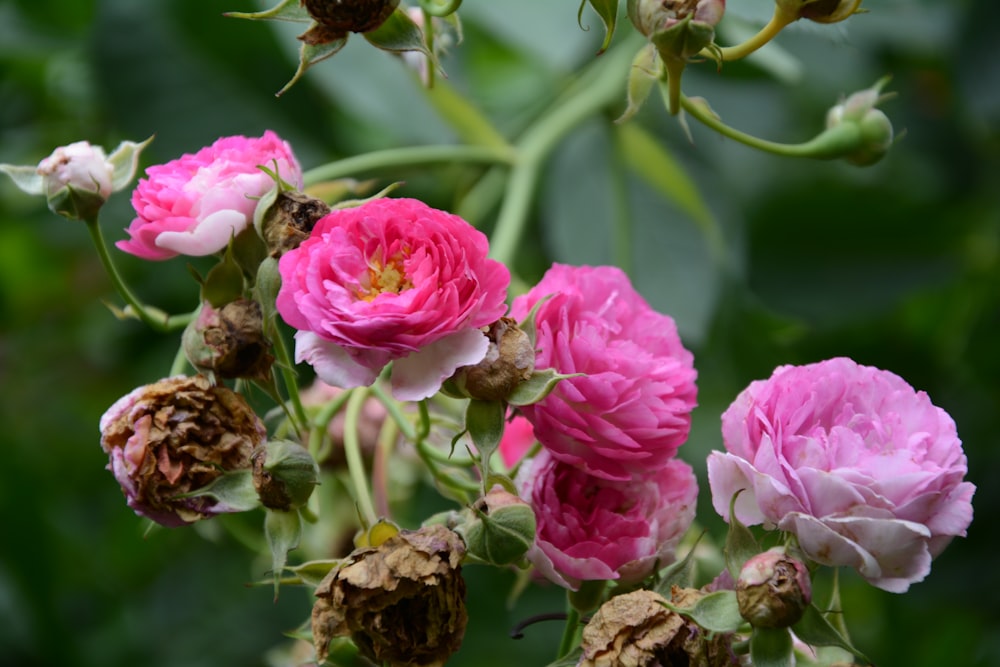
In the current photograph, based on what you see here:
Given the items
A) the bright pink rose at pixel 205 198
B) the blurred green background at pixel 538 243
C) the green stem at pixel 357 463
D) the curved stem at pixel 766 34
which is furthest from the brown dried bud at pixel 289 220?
the blurred green background at pixel 538 243

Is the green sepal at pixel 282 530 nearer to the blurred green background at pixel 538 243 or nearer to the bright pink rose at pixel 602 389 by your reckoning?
the bright pink rose at pixel 602 389

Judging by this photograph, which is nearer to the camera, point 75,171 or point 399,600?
point 399,600

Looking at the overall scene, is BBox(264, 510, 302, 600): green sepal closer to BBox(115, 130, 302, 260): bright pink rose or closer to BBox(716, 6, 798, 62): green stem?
BBox(115, 130, 302, 260): bright pink rose

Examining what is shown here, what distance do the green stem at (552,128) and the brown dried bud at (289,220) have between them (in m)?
0.22

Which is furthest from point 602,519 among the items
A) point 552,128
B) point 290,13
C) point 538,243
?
point 538,243

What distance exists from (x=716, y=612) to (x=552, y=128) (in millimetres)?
544

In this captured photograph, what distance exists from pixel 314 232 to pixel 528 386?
0.42 feet

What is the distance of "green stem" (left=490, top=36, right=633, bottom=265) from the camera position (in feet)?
2.75

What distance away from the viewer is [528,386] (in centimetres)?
57

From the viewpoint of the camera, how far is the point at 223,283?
0.61 metres

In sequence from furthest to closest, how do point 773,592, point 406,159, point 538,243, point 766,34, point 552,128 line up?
point 538,243
point 552,128
point 406,159
point 766,34
point 773,592

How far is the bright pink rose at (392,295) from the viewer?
54 cm

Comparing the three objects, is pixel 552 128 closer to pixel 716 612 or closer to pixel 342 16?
pixel 342 16

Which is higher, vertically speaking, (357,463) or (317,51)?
(317,51)
